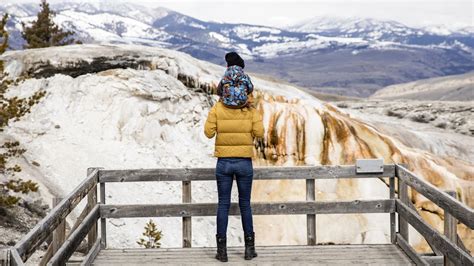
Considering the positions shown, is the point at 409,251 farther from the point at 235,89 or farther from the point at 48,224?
the point at 48,224

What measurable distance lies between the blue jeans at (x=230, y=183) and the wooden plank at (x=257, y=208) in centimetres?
72

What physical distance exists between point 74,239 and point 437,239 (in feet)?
13.9

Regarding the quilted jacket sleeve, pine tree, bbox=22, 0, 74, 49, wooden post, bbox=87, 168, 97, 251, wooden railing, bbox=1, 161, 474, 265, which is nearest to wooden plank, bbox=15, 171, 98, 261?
wooden post, bbox=87, 168, 97, 251

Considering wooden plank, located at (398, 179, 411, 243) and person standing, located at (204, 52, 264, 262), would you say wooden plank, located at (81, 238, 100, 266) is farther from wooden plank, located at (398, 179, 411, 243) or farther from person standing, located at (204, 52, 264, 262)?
wooden plank, located at (398, 179, 411, 243)

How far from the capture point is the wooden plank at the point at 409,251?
737 centimetres

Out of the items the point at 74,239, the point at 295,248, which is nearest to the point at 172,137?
the point at 295,248

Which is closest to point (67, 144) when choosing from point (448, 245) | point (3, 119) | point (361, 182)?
point (3, 119)

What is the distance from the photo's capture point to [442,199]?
6.68 meters

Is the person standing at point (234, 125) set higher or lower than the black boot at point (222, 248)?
higher

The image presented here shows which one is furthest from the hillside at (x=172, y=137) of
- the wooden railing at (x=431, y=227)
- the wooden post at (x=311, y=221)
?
the wooden railing at (x=431, y=227)

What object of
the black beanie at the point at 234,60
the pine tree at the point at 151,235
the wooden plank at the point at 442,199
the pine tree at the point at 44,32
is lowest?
the pine tree at the point at 151,235

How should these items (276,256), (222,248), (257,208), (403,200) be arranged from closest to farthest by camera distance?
(222,248), (276,256), (403,200), (257,208)

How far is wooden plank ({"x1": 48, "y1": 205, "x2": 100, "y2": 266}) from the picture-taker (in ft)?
20.1

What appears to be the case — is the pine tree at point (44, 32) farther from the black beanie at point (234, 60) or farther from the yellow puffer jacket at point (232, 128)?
the yellow puffer jacket at point (232, 128)
